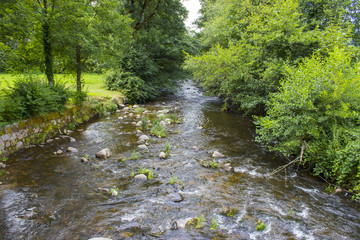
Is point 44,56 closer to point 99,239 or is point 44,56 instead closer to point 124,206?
point 124,206

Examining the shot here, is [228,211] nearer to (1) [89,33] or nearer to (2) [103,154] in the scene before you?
(2) [103,154]

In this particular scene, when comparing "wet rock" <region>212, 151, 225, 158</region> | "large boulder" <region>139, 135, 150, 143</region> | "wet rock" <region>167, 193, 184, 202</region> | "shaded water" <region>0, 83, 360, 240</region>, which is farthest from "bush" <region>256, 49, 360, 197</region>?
"large boulder" <region>139, 135, 150, 143</region>

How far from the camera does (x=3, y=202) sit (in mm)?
4348

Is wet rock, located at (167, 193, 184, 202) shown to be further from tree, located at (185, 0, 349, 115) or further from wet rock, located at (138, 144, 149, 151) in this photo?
tree, located at (185, 0, 349, 115)

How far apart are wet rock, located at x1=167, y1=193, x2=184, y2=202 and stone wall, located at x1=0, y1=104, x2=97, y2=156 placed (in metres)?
5.46

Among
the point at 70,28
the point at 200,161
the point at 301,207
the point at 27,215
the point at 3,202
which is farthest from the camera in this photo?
the point at 70,28

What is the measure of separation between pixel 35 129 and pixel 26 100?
115cm

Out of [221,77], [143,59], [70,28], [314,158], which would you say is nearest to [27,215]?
[314,158]

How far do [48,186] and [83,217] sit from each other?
1.74 metres

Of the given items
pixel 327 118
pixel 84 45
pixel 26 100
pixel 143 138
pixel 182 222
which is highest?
pixel 84 45

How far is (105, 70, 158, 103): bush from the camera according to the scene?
16.8m

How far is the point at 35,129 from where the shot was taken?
7531 mm

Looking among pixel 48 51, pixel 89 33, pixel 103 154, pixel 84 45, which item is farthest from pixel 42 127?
pixel 89 33

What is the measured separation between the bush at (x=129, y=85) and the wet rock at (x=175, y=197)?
1276 centimetres
